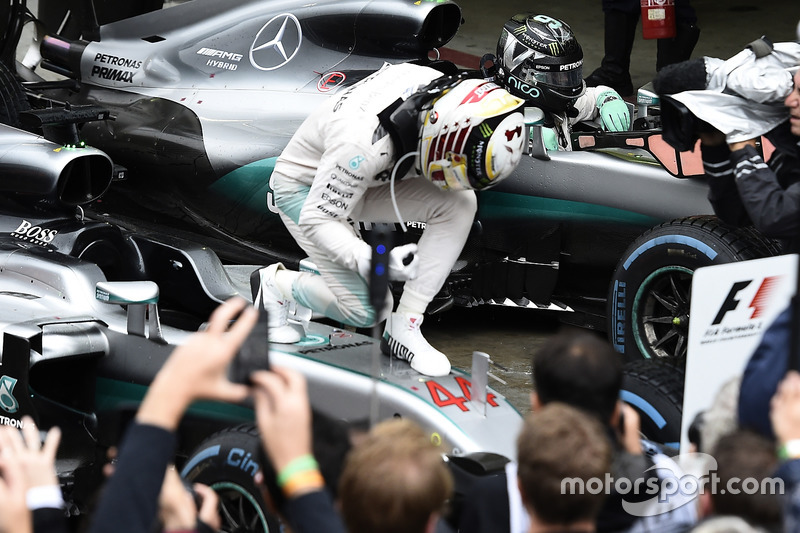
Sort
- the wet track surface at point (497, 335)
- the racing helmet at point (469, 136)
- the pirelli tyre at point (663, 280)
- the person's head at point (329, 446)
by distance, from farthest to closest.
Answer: the wet track surface at point (497, 335) < the pirelli tyre at point (663, 280) < the racing helmet at point (469, 136) < the person's head at point (329, 446)

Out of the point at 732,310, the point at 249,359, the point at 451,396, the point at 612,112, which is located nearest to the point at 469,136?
the point at 451,396

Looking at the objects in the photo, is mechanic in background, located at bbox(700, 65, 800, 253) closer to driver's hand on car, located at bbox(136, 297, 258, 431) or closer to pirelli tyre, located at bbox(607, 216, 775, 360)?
pirelli tyre, located at bbox(607, 216, 775, 360)

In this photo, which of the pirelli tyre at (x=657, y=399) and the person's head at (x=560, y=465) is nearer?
the person's head at (x=560, y=465)

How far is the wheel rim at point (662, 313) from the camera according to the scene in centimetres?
482

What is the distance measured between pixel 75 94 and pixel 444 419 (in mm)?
3883

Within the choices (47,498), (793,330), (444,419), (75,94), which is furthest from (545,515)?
(75,94)

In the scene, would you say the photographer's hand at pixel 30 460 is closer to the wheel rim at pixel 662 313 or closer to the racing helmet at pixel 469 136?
the racing helmet at pixel 469 136

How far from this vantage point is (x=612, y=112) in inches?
249

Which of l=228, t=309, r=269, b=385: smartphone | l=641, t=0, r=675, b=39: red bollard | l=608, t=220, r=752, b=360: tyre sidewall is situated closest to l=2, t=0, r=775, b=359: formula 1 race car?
l=608, t=220, r=752, b=360: tyre sidewall

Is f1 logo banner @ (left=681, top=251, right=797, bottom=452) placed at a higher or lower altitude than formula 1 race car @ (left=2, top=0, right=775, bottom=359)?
higher

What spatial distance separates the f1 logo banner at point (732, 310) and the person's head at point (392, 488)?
137 cm

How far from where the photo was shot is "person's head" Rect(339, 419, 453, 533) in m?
1.91

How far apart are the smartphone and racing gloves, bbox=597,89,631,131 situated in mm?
4454

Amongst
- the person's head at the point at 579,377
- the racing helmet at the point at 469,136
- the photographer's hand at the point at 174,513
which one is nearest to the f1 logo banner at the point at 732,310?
the person's head at the point at 579,377
